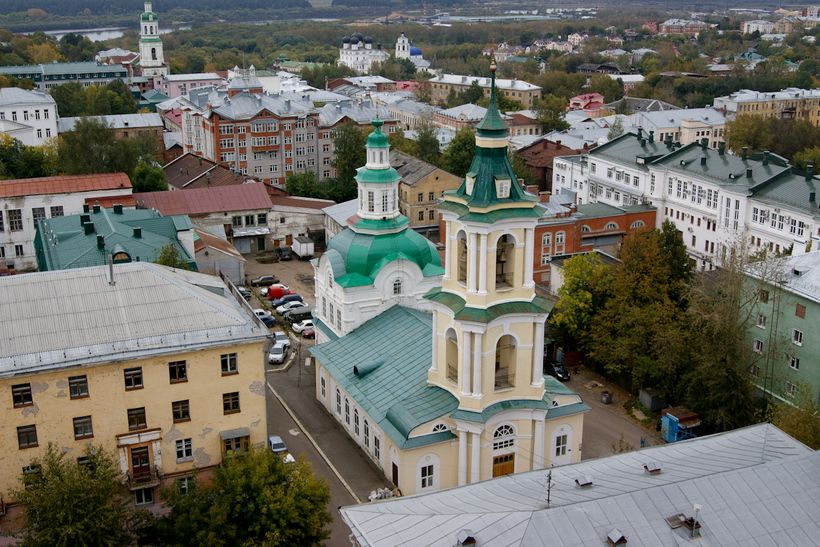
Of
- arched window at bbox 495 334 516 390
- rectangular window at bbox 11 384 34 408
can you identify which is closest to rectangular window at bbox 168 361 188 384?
rectangular window at bbox 11 384 34 408

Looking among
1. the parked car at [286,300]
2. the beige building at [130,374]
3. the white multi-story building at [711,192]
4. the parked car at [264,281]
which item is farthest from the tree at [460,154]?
the beige building at [130,374]

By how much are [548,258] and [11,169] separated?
45.1 meters

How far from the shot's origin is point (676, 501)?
21250mm

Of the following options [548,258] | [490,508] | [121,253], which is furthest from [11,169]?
[490,508]

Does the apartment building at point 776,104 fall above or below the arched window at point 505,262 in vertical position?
below

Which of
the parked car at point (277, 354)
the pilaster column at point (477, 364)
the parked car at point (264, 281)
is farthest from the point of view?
the parked car at point (264, 281)

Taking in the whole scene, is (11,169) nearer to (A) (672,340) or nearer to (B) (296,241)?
(B) (296,241)

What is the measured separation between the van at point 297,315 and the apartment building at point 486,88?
288ft

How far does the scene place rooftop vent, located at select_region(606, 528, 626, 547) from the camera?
20.0 metres

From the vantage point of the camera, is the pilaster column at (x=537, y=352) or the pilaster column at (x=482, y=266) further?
the pilaster column at (x=537, y=352)

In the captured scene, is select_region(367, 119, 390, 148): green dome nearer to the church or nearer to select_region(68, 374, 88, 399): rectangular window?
the church

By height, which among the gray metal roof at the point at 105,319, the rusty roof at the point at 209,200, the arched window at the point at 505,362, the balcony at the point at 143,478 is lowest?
the balcony at the point at 143,478

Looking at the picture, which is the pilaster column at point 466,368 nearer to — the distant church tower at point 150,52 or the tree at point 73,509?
the tree at point 73,509

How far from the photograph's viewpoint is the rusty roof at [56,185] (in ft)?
189
